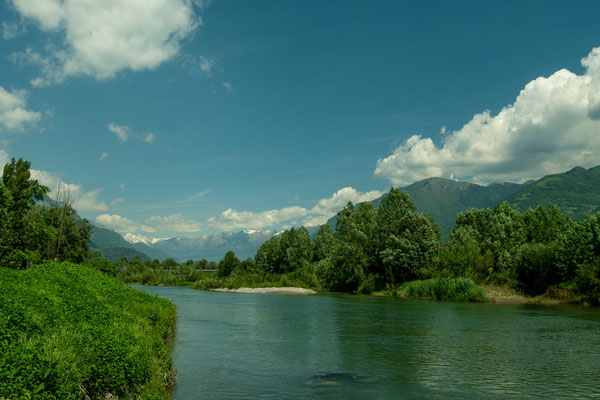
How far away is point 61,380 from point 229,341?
23698mm

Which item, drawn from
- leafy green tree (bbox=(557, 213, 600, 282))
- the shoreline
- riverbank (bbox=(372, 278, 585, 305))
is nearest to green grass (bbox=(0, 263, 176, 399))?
riverbank (bbox=(372, 278, 585, 305))

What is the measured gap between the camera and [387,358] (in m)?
26.3

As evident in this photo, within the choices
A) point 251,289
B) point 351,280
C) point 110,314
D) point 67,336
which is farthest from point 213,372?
point 251,289

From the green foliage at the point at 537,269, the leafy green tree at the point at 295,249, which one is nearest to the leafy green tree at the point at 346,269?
the leafy green tree at the point at 295,249

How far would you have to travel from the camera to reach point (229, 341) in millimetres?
32250

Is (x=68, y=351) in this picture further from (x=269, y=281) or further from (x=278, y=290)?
(x=269, y=281)

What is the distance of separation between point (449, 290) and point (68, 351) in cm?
7514

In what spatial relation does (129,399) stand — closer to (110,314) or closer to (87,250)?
(110,314)

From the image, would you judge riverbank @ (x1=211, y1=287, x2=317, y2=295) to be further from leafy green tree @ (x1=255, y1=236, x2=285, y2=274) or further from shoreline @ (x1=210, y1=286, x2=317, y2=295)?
leafy green tree @ (x1=255, y1=236, x2=285, y2=274)

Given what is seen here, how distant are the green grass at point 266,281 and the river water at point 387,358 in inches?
2909

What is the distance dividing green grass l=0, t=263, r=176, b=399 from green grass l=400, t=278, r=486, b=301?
67.0m

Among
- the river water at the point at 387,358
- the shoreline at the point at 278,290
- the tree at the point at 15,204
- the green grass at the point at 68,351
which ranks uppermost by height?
the tree at the point at 15,204

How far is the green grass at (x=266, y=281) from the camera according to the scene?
389 ft

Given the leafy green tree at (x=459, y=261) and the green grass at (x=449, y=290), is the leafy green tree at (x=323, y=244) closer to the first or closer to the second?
the leafy green tree at (x=459, y=261)
